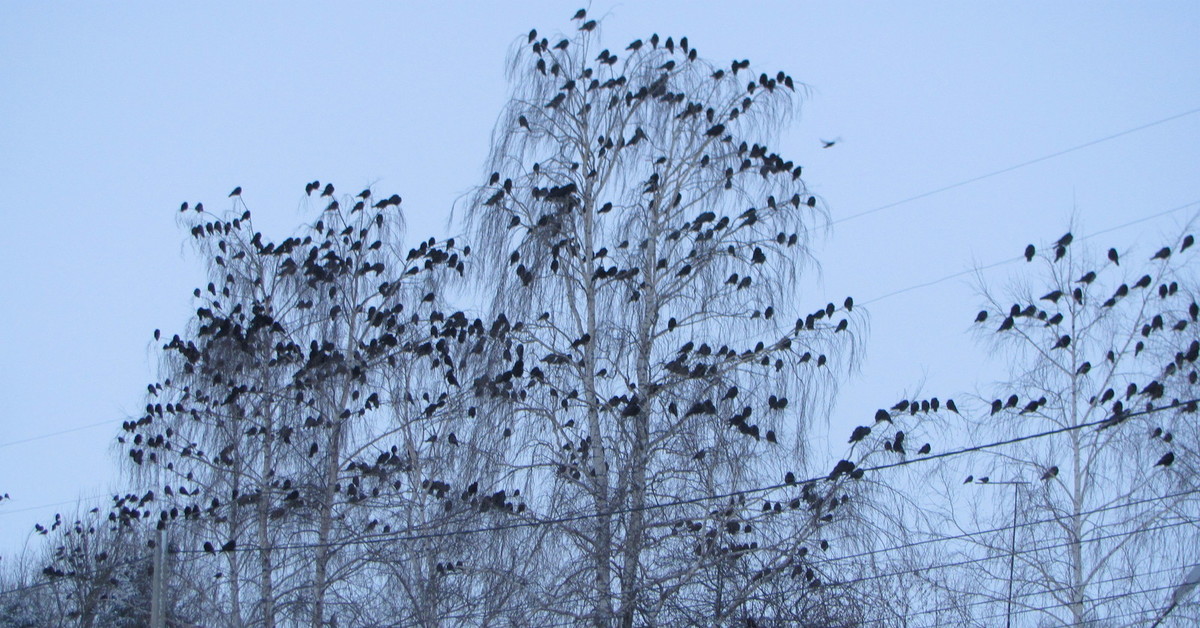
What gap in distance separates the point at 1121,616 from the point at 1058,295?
3.86 metres

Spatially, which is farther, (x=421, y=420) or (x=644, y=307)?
(x=421, y=420)

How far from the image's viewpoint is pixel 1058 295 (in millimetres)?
15359

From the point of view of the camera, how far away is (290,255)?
17.2 m

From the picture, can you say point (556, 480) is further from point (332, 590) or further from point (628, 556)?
point (332, 590)

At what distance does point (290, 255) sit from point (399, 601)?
4785 millimetres

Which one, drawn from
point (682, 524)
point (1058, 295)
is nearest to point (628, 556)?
point (682, 524)

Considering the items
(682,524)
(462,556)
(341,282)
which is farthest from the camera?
(341,282)

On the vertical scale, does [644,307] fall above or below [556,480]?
above

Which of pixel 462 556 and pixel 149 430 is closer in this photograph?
pixel 462 556

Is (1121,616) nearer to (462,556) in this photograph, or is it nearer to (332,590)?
(462,556)

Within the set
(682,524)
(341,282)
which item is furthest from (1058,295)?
(341,282)

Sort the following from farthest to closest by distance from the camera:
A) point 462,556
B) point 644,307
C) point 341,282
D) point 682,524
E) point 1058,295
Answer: point 341,282, point 1058,295, point 462,556, point 644,307, point 682,524

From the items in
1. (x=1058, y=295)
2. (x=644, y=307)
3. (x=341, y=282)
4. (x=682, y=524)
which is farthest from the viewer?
(x=341, y=282)

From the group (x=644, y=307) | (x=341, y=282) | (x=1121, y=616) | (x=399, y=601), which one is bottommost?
(x=1121, y=616)
